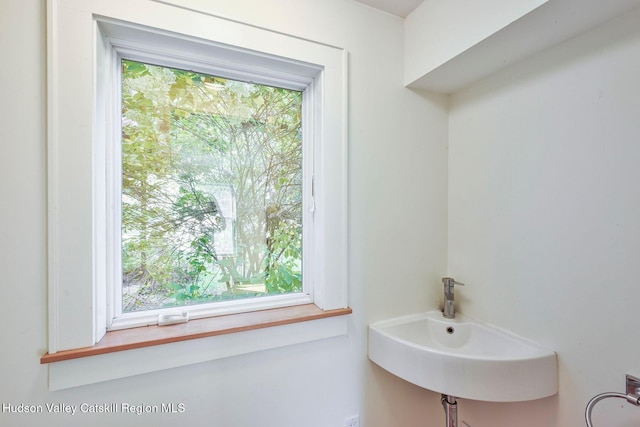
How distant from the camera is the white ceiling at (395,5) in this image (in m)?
1.14

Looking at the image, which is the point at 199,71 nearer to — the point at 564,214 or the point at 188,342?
the point at 188,342

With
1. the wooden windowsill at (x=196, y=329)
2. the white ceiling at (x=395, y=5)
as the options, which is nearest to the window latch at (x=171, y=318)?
the wooden windowsill at (x=196, y=329)

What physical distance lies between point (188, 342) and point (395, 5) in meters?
1.60

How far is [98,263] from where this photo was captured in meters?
0.83

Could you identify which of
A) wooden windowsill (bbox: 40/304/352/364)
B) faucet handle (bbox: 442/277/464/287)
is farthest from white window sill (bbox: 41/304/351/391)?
faucet handle (bbox: 442/277/464/287)

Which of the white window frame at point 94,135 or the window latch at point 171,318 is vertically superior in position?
the white window frame at point 94,135

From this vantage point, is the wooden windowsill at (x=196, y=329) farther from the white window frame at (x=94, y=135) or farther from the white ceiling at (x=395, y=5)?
the white ceiling at (x=395, y=5)

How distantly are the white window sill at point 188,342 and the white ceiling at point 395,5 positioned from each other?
1.34 m

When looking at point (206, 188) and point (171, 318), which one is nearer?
point (171, 318)

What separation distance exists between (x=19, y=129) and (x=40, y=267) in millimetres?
399

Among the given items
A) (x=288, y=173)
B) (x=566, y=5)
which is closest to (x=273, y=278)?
(x=288, y=173)

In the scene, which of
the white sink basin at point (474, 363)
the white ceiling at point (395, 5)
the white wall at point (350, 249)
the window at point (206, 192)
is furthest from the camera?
the white ceiling at point (395, 5)

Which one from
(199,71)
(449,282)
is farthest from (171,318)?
(449,282)

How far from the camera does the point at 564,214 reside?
0.90 metres
